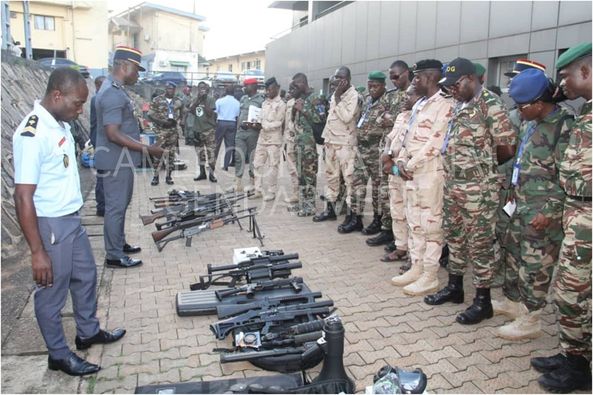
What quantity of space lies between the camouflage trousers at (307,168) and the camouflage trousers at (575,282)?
4451 mm

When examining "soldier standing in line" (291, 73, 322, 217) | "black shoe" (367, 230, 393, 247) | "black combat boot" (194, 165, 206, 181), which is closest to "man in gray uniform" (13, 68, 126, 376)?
"black shoe" (367, 230, 393, 247)

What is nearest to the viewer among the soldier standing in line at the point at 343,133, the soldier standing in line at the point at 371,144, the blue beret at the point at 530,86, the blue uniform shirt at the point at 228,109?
the blue beret at the point at 530,86

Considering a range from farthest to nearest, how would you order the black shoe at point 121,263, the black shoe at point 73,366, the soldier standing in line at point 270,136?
the soldier standing in line at point 270,136, the black shoe at point 121,263, the black shoe at point 73,366

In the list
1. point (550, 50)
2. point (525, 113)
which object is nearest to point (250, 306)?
point (525, 113)

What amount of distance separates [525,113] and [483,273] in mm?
1250

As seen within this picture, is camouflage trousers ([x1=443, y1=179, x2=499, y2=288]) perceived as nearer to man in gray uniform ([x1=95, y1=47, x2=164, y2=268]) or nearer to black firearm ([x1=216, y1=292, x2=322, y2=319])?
black firearm ([x1=216, y1=292, x2=322, y2=319])

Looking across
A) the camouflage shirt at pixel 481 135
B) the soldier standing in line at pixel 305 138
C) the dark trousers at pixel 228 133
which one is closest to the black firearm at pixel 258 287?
the camouflage shirt at pixel 481 135

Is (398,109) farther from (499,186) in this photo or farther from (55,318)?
(55,318)

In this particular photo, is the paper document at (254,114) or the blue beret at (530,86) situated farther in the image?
the paper document at (254,114)

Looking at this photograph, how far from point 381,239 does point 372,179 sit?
786 millimetres

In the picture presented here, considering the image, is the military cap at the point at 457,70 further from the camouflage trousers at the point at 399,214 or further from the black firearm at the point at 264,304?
the black firearm at the point at 264,304

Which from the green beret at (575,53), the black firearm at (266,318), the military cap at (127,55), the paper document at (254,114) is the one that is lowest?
the black firearm at (266,318)

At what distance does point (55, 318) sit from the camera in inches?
112

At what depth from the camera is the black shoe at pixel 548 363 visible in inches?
118
